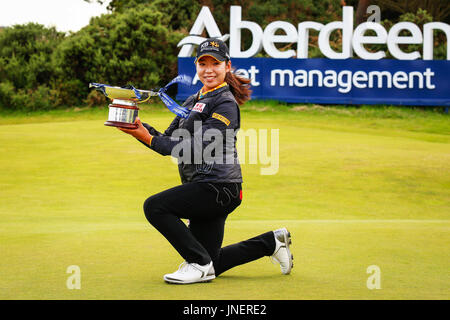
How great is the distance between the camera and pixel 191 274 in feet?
14.8

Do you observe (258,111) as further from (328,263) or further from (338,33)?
(328,263)

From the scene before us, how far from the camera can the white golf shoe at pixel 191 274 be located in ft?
14.7

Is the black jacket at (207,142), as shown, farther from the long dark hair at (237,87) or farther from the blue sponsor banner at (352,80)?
the blue sponsor banner at (352,80)

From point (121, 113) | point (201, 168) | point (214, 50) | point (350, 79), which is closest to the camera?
point (121, 113)

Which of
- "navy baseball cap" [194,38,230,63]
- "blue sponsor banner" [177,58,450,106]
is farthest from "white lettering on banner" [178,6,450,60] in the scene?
"navy baseball cap" [194,38,230,63]

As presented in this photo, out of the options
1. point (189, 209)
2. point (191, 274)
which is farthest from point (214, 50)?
point (191, 274)

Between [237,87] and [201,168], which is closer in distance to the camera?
[201,168]

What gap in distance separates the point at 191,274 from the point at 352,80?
1820 cm

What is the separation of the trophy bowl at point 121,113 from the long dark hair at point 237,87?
2.63 feet

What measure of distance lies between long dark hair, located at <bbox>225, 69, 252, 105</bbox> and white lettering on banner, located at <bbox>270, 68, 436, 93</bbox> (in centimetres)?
1723

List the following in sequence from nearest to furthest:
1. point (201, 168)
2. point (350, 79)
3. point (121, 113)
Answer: point (121, 113)
point (201, 168)
point (350, 79)

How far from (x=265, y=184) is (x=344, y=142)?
14.6ft

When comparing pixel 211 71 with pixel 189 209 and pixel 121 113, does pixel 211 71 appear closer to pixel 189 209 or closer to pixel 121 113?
pixel 121 113

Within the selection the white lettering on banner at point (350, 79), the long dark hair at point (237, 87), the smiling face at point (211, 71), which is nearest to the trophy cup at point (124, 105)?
the smiling face at point (211, 71)
